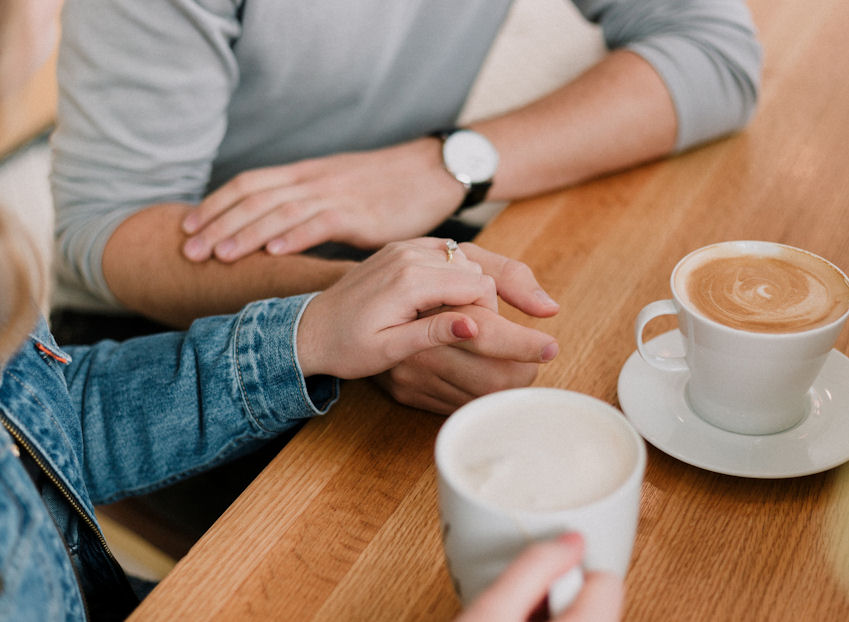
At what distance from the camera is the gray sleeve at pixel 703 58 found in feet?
Answer: 3.05

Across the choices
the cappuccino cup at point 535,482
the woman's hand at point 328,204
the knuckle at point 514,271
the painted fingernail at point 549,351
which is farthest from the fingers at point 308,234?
the cappuccino cup at point 535,482

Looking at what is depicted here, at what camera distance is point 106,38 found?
2.90ft

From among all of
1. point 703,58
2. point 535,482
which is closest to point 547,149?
point 703,58

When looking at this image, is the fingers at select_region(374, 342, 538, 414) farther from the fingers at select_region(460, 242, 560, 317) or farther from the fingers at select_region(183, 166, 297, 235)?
the fingers at select_region(183, 166, 297, 235)

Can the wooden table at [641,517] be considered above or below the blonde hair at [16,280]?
below

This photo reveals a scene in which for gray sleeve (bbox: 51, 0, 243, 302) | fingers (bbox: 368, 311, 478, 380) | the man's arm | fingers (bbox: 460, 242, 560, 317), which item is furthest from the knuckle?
gray sleeve (bbox: 51, 0, 243, 302)

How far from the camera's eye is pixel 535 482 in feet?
1.26

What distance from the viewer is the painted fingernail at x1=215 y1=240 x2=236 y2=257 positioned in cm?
84

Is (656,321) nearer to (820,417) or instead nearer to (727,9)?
(820,417)

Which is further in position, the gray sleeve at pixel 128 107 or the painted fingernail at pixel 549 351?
the gray sleeve at pixel 128 107

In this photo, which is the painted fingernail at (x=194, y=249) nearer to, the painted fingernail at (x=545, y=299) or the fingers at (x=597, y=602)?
the painted fingernail at (x=545, y=299)

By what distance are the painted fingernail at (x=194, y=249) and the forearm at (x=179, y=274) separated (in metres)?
0.01

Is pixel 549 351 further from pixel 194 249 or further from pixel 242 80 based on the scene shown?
pixel 242 80

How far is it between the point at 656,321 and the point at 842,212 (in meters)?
0.27
